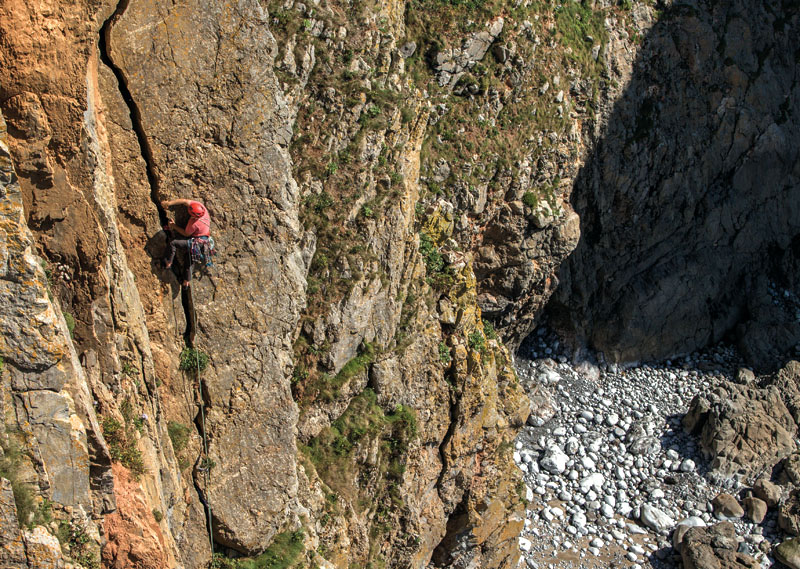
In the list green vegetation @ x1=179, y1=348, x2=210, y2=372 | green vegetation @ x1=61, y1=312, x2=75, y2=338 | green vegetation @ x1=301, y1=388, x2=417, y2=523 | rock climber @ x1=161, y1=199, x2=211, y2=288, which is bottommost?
green vegetation @ x1=301, y1=388, x2=417, y2=523

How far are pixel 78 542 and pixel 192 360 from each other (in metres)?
4.74

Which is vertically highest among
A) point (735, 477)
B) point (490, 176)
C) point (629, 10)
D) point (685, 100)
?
point (629, 10)

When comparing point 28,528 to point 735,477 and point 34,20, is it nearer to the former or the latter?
point 34,20

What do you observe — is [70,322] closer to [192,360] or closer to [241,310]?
[192,360]

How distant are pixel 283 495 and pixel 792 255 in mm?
38436

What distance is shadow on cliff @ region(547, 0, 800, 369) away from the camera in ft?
115

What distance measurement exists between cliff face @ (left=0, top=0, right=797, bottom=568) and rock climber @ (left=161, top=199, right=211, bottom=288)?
0.95 feet

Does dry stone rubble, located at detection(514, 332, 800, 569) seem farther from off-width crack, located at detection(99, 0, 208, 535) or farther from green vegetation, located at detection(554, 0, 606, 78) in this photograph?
off-width crack, located at detection(99, 0, 208, 535)

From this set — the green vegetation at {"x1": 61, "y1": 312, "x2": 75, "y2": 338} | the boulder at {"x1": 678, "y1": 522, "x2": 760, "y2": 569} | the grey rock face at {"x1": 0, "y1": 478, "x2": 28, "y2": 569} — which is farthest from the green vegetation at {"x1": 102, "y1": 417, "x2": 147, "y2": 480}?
the boulder at {"x1": 678, "y1": 522, "x2": 760, "y2": 569}

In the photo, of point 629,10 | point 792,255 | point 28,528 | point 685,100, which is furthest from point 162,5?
point 792,255

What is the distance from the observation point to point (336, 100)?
58.7 feet

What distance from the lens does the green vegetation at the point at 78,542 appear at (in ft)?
30.1

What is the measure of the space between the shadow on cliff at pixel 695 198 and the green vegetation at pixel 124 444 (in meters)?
27.0

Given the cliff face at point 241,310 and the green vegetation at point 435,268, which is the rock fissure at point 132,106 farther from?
the green vegetation at point 435,268
